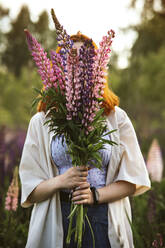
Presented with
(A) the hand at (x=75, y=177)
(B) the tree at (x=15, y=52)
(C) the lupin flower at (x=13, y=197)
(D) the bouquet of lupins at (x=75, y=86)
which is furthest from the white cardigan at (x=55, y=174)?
(B) the tree at (x=15, y=52)

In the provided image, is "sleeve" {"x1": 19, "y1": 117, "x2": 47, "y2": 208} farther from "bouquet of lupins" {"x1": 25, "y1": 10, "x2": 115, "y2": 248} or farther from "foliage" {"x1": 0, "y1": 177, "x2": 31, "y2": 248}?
"foliage" {"x1": 0, "y1": 177, "x2": 31, "y2": 248}

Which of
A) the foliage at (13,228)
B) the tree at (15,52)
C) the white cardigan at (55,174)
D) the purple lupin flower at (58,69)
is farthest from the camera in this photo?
the tree at (15,52)

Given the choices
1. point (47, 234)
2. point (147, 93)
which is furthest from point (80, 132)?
point (147, 93)

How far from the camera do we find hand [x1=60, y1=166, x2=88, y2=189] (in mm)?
1913

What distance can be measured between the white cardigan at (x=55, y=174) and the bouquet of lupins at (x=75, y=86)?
35cm

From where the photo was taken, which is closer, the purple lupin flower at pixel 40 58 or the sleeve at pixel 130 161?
the purple lupin flower at pixel 40 58

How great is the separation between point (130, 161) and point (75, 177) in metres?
0.50

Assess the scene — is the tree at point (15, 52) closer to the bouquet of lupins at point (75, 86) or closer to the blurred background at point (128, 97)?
the blurred background at point (128, 97)

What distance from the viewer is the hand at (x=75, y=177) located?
191cm

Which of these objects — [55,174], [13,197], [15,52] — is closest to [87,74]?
[55,174]

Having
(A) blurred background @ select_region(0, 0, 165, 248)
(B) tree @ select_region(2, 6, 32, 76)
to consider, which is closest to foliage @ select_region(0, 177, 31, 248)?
(A) blurred background @ select_region(0, 0, 165, 248)

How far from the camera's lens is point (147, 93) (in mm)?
17188

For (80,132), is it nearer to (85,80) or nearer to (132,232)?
(85,80)

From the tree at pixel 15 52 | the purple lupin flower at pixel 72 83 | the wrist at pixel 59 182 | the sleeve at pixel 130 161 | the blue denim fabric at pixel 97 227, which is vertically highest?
the tree at pixel 15 52
